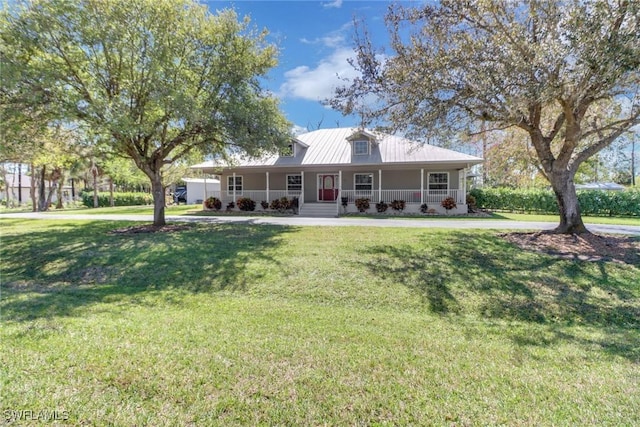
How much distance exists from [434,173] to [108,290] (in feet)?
59.5

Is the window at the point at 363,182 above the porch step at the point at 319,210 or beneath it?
above

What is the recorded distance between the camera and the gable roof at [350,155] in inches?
696

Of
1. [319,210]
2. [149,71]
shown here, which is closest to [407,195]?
[319,210]

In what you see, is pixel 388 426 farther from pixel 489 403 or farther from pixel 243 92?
pixel 243 92

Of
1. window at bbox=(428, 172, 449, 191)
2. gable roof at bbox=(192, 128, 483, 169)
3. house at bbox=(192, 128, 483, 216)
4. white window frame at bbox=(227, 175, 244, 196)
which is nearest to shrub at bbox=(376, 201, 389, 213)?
house at bbox=(192, 128, 483, 216)

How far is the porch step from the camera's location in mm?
17875

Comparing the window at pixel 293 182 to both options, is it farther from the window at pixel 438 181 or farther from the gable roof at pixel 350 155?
the window at pixel 438 181

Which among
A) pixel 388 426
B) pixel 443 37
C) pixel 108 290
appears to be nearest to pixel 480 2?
pixel 443 37

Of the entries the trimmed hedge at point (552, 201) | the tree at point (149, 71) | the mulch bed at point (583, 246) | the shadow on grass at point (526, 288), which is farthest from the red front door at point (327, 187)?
the shadow on grass at point (526, 288)

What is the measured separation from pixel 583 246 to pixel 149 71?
44.7ft

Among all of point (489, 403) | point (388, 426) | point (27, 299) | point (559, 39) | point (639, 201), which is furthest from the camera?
point (639, 201)

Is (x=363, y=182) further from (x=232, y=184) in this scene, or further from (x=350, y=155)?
(x=232, y=184)

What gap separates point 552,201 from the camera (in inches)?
737

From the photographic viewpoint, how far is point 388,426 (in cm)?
233
